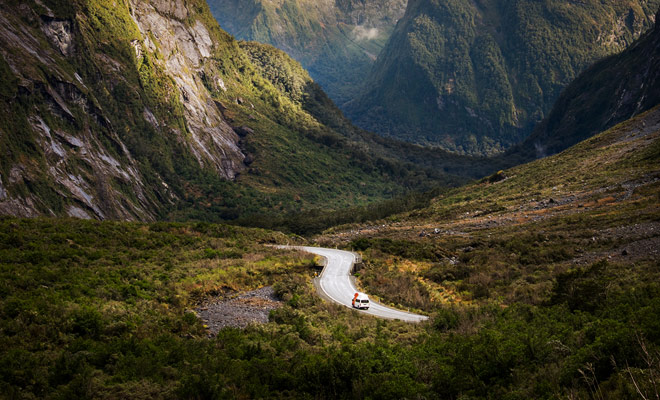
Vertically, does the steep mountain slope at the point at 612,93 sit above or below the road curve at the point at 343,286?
above

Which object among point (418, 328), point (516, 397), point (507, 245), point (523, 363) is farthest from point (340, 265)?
point (516, 397)

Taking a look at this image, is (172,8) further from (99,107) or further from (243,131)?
(99,107)

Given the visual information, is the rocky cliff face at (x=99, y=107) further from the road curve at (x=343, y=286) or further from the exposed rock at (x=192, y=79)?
the road curve at (x=343, y=286)

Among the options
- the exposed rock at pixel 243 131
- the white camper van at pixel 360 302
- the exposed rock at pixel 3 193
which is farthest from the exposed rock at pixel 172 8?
the white camper van at pixel 360 302

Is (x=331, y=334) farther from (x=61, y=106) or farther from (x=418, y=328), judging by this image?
(x=61, y=106)

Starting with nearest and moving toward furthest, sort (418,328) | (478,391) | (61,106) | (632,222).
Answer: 1. (478,391)
2. (418,328)
3. (632,222)
4. (61,106)

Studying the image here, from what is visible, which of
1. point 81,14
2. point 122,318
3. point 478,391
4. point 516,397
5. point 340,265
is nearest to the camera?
point 516,397

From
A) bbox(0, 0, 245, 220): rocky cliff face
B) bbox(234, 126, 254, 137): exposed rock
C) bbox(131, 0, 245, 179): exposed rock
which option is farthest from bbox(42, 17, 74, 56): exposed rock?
bbox(234, 126, 254, 137): exposed rock
